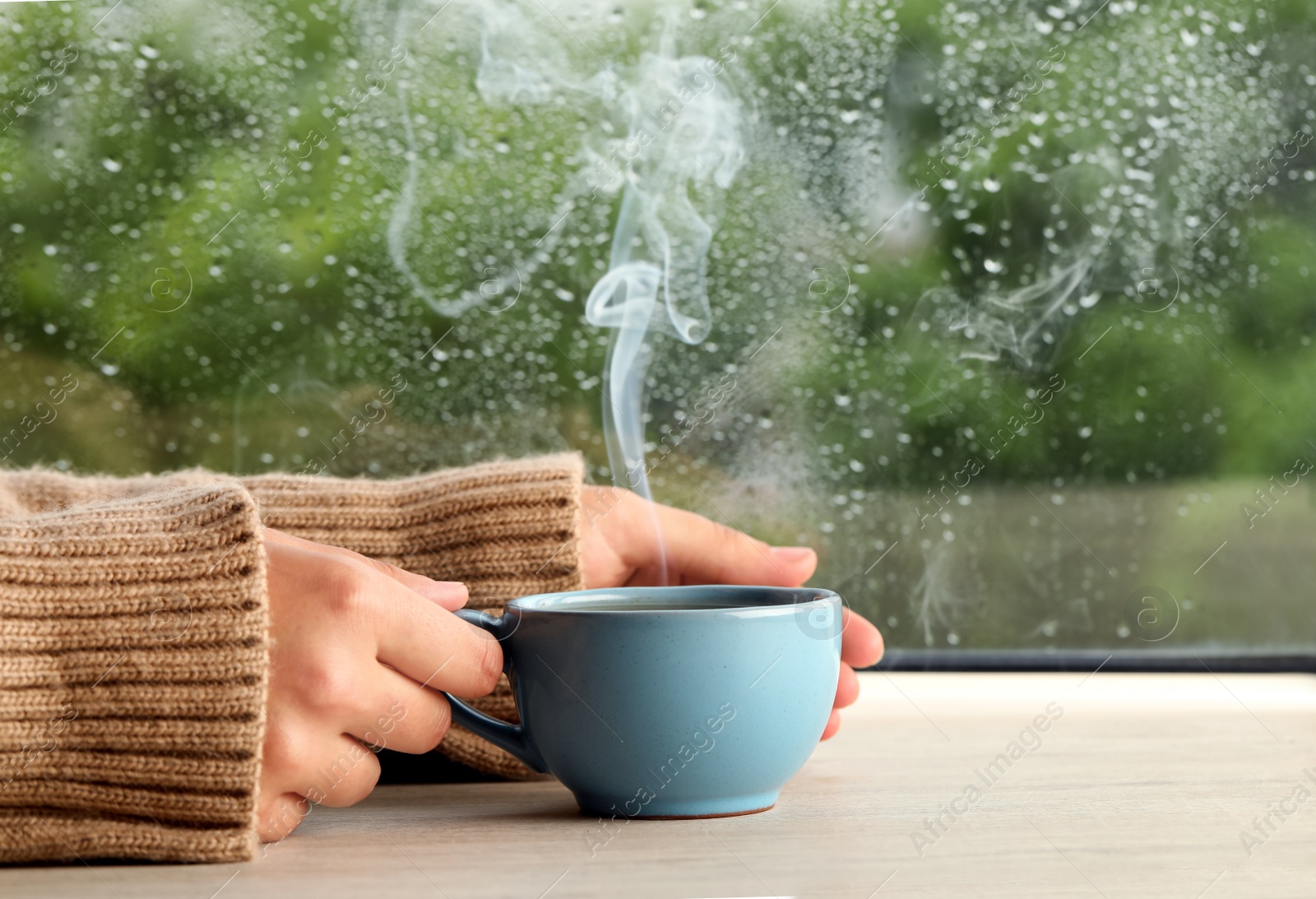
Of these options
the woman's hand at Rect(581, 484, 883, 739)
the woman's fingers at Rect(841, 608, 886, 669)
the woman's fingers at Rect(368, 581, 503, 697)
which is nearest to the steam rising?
the woman's hand at Rect(581, 484, 883, 739)

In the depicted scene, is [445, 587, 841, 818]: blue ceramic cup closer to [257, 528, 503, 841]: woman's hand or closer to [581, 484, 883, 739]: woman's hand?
[257, 528, 503, 841]: woman's hand

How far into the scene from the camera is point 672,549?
74 centimetres

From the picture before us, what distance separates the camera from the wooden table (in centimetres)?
42

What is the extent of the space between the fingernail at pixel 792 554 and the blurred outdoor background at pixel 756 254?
0.71 ft

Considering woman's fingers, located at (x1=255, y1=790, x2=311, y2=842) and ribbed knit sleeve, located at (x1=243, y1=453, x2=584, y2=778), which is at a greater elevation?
ribbed knit sleeve, located at (x1=243, y1=453, x2=584, y2=778)

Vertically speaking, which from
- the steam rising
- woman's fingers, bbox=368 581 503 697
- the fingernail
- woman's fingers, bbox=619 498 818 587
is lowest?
woman's fingers, bbox=619 498 818 587

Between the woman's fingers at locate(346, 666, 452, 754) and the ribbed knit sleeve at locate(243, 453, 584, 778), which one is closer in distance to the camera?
the woman's fingers at locate(346, 666, 452, 754)

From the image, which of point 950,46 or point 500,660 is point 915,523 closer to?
point 950,46

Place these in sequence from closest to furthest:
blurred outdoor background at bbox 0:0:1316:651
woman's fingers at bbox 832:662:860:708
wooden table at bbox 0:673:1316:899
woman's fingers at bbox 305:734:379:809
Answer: wooden table at bbox 0:673:1316:899 → woman's fingers at bbox 305:734:379:809 → woman's fingers at bbox 832:662:860:708 → blurred outdoor background at bbox 0:0:1316:651

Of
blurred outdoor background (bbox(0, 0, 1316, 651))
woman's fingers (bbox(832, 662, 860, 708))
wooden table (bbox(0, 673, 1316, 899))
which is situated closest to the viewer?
wooden table (bbox(0, 673, 1316, 899))

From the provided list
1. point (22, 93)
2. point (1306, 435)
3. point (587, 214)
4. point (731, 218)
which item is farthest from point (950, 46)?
point (22, 93)

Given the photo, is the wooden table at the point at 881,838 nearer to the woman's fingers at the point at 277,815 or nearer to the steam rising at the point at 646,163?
the woman's fingers at the point at 277,815

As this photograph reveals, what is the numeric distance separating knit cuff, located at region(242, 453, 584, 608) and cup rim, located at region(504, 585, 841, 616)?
0.07 metres

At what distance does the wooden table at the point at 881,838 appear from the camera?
1.38 ft
